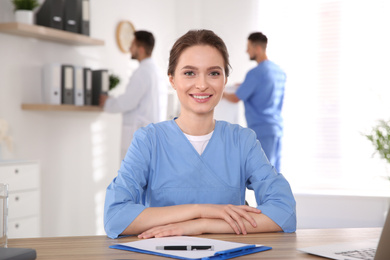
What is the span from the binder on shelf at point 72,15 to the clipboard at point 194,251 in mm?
2791

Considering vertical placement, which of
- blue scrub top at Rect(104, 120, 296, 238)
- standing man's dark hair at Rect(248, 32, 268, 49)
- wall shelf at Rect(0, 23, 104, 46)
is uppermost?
standing man's dark hair at Rect(248, 32, 268, 49)

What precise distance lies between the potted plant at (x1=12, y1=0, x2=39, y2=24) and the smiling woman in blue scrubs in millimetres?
1975

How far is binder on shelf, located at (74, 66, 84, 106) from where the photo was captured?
3.78 m

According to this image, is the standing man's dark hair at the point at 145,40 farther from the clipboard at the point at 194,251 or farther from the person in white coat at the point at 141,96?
the clipboard at the point at 194,251

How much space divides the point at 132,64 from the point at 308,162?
1902mm

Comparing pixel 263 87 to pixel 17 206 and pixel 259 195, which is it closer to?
pixel 17 206

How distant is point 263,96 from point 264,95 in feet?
0.03

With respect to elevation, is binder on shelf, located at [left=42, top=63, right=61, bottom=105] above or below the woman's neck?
above

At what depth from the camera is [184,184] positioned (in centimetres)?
162

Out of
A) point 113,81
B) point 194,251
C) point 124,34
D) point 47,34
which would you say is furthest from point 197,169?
point 124,34

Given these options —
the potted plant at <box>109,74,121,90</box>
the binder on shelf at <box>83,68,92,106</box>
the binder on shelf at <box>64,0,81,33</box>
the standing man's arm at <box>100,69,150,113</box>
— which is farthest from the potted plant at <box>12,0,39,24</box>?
the potted plant at <box>109,74,121,90</box>

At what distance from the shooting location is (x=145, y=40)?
3900mm

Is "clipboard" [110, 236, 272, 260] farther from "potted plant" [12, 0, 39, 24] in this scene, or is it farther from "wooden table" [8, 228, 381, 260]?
"potted plant" [12, 0, 39, 24]

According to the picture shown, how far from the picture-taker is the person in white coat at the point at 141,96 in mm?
3877
